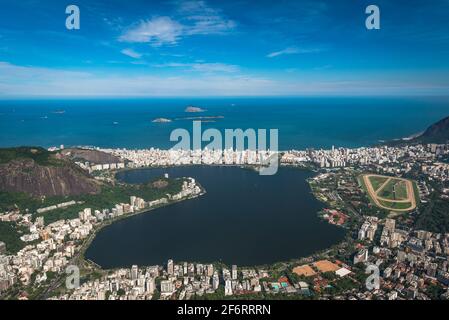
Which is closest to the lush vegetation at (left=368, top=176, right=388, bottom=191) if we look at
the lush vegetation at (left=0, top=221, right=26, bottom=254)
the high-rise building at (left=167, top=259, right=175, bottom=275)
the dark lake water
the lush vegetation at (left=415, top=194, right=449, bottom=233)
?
the lush vegetation at (left=415, top=194, right=449, bottom=233)

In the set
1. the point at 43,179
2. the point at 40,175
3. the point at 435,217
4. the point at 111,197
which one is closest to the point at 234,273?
the point at 111,197

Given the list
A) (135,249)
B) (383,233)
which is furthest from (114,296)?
(383,233)

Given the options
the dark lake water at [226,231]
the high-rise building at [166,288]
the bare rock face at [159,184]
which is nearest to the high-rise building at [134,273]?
the dark lake water at [226,231]

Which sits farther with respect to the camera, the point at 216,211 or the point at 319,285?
the point at 216,211

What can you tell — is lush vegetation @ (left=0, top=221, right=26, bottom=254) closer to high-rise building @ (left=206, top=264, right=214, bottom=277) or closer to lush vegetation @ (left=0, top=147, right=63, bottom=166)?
lush vegetation @ (left=0, top=147, right=63, bottom=166)

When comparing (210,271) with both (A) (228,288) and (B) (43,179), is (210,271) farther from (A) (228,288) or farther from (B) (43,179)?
(B) (43,179)
